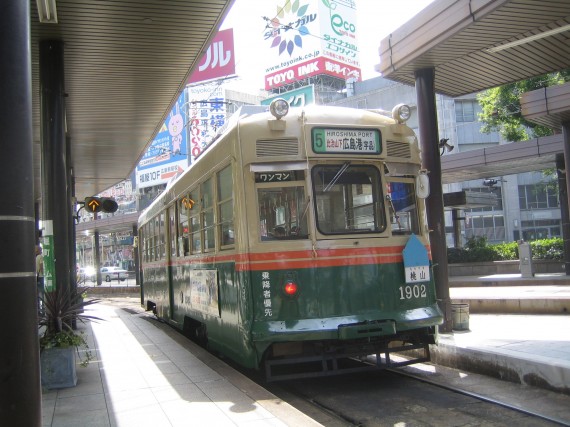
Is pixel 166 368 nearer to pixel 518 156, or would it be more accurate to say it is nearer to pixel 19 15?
pixel 19 15

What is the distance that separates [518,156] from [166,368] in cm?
1538

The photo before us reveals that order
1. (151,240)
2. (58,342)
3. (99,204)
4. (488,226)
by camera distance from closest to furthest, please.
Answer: (58,342), (151,240), (99,204), (488,226)

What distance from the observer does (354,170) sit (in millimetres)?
6340

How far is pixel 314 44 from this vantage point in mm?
50938

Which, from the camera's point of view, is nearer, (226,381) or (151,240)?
(226,381)

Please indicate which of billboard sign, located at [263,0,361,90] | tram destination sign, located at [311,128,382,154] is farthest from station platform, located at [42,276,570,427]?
billboard sign, located at [263,0,361,90]

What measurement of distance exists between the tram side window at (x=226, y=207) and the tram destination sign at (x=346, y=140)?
43.4 inches

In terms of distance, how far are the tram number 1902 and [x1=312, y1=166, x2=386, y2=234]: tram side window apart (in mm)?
738

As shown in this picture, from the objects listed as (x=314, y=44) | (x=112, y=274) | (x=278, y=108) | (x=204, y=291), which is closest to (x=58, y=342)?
(x=204, y=291)

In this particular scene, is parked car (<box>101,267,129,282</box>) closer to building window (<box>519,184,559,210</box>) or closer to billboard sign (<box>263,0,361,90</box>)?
billboard sign (<box>263,0,361,90</box>)

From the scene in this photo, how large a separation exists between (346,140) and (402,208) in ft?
3.64

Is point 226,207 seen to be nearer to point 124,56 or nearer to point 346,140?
point 346,140

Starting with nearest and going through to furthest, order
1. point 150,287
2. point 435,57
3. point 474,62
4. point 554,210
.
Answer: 1. point 435,57
2. point 474,62
3. point 150,287
4. point 554,210

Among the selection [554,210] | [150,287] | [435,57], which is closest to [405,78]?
[435,57]
